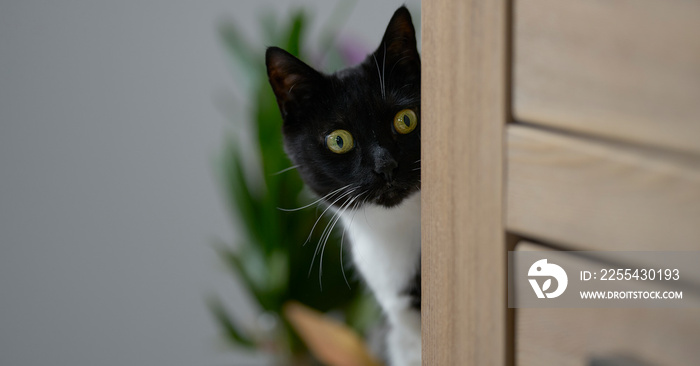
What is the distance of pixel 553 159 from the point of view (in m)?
0.45

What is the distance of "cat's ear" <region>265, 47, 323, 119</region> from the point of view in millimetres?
936

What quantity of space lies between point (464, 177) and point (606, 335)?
0.54 ft

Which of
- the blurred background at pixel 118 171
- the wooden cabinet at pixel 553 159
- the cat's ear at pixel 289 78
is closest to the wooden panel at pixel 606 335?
the wooden cabinet at pixel 553 159

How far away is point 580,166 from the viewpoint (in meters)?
0.43

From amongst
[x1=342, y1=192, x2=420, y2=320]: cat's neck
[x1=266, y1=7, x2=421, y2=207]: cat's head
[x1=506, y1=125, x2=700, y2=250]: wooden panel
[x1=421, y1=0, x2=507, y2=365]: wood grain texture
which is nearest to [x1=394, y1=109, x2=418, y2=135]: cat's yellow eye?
[x1=266, y1=7, x2=421, y2=207]: cat's head

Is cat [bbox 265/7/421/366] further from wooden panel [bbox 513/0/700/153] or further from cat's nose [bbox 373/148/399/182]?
wooden panel [bbox 513/0/700/153]

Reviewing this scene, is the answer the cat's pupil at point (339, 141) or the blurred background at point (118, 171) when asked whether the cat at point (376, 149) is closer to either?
the cat's pupil at point (339, 141)

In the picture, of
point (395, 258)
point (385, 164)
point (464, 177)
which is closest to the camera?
point (464, 177)

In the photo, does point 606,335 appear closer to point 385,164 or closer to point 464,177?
point 464,177

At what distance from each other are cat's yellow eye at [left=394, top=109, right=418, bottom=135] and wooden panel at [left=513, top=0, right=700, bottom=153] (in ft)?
1.53

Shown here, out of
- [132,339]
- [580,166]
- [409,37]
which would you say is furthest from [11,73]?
[580,166]

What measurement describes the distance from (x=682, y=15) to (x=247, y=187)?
110 cm

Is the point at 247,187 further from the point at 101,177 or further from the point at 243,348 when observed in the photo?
the point at 101,177

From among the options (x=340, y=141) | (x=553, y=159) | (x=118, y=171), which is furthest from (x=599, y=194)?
(x=118, y=171)
